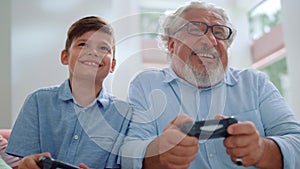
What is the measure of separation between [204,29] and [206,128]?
47 cm

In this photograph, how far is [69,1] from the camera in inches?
79.7

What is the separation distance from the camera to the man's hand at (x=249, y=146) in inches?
27.5

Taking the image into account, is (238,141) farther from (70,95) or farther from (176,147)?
(70,95)

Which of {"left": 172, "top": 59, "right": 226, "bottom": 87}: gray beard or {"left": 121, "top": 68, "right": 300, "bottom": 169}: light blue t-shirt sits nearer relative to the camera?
{"left": 121, "top": 68, "right": 300, "bottom": 169}: light blue t-shirt

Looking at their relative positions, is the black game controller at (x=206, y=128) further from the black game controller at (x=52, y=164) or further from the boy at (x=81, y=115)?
the boy at (x=81, y=115)

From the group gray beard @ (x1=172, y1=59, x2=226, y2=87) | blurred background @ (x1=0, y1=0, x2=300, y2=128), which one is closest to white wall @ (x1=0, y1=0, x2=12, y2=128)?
blurred background @ (x1=0, y1=0, x2=300, y2=128)

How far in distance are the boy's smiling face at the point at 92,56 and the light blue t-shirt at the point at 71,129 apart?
0.06 meters

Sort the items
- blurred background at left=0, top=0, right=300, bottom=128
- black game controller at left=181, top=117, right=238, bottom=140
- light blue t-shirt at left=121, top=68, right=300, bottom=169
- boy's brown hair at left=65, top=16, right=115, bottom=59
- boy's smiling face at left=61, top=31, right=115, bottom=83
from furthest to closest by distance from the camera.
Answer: blurred background at left=0, top=0, right=300, bottom=128 → boy's brown hair at left=65, top=16, right=115, bottom=59 → boy's smiling face at left=61, top=31, right=115, bottom=83 → light blue t-shirt at left=121, top=68, right=300, bottom=169 → black game controller at left=181, top=117, right=238, bottom=140

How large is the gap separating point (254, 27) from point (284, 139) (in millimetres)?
1672

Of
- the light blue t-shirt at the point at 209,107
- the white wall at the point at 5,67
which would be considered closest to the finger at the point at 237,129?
the light blue t-shirt at the point at 209,107

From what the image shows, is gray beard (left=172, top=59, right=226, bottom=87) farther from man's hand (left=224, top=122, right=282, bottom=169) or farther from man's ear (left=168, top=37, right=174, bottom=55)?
man's hand (left=224, top=122, right=282, bottom=169)

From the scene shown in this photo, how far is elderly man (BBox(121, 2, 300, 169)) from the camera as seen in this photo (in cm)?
81

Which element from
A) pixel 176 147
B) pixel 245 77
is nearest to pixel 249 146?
pixel 176 147

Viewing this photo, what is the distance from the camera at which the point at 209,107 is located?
3.22ft
